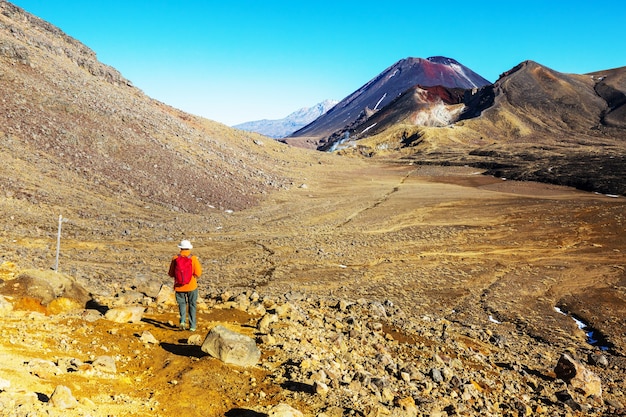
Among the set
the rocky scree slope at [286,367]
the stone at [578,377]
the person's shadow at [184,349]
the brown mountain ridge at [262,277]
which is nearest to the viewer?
the rocky scree slope at [286,367]

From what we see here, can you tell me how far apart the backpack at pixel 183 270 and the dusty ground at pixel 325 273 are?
2.76ft

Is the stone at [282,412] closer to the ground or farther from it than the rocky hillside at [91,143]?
closer to the ground

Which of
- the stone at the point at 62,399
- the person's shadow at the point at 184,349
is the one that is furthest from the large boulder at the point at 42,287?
the stone at the point at 62,399

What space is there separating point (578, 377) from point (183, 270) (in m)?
8.19

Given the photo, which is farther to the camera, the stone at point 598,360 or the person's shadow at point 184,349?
the stone at point 598,360

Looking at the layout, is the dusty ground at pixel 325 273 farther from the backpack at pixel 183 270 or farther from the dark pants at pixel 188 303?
the backpack at pixel 183 270

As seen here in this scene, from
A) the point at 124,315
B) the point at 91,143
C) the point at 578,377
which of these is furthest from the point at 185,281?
the point at 91,143

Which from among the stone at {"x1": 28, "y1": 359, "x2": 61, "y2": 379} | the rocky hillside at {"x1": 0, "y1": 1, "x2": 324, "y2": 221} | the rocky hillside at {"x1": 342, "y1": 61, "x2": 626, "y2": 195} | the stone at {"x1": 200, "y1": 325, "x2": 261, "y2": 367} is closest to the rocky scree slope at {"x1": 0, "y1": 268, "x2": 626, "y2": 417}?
the stone at {"x1": 28, "y1": 359, "x2": 61, "y2": 379}

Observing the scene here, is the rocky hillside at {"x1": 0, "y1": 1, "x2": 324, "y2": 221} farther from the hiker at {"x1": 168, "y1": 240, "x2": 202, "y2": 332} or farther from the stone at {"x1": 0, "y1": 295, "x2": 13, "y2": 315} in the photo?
the hiker at {"x1": 168, "y1": 240, "x2": 202, "y2": 332}

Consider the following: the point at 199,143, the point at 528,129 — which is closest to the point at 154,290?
the point at 199,143

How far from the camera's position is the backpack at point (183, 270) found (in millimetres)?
7809

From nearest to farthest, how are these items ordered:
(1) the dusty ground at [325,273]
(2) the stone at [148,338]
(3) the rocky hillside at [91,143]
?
(1) the dusty ground at [325,273]
(2) the stone at [148,338]
(3) the rocky hillside at [91,143]

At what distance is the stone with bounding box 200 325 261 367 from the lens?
622cm

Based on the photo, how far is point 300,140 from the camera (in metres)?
160
